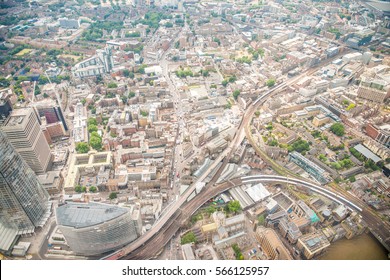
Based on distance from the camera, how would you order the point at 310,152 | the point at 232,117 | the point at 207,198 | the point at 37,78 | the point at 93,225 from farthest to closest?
the point at 37,78, the point at 232,117, the point at 310,152, the point at 207,198, the point at 93,225

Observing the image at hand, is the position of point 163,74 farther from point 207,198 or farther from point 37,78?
point 207,198

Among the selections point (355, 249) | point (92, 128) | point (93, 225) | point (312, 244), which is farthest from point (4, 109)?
point (355, 249)

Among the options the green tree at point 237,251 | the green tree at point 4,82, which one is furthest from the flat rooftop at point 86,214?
the green tree at point 4,82

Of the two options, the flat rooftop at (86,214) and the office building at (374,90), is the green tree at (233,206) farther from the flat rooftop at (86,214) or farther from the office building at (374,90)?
the office building at (374,90)

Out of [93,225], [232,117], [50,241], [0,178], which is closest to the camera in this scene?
[93,225]

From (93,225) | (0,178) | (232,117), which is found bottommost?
(232,117)

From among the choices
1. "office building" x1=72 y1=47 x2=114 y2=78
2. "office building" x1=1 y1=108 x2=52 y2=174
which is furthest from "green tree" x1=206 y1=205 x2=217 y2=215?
"office building" x1=72 y1=47 x2=114 y2=78

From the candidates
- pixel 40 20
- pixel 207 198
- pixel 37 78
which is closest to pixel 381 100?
pixel 207 198
